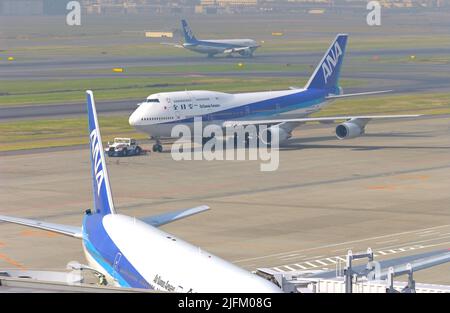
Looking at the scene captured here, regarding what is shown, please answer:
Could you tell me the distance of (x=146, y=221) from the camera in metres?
41.1

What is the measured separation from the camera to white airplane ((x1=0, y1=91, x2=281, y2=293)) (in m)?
28.8

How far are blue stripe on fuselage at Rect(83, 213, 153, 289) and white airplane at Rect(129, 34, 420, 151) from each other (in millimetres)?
48293

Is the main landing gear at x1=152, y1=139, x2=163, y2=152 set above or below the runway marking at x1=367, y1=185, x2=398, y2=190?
above

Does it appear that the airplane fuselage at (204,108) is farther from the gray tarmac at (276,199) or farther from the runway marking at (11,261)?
the runway marking at (11,261)

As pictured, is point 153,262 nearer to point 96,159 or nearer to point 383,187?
point 96,159

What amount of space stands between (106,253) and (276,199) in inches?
1229

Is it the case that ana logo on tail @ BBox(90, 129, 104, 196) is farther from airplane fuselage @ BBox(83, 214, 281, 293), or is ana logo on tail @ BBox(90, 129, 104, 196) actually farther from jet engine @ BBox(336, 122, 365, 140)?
jet engine @ BBox(336, 122, 365, 140)

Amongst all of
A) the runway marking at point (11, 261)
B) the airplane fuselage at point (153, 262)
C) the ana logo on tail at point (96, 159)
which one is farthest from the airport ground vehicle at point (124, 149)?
the airplane fuselage at point (153, 262)

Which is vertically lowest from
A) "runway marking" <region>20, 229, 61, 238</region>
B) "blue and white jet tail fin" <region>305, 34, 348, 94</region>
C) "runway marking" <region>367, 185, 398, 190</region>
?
"runway marking" <region>20, 229, 61, 238</region>

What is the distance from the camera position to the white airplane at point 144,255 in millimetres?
28788

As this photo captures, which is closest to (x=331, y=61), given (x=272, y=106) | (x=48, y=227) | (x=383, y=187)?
(x=272, y=106)

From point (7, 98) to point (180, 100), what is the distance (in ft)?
170

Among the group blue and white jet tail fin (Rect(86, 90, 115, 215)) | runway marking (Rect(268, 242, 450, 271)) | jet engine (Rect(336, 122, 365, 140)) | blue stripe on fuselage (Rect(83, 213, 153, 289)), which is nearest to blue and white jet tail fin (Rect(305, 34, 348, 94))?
jet engine (Rect(336, 122, 365, 140))

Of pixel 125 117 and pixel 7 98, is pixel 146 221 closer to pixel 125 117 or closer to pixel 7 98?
pixel 125 117
